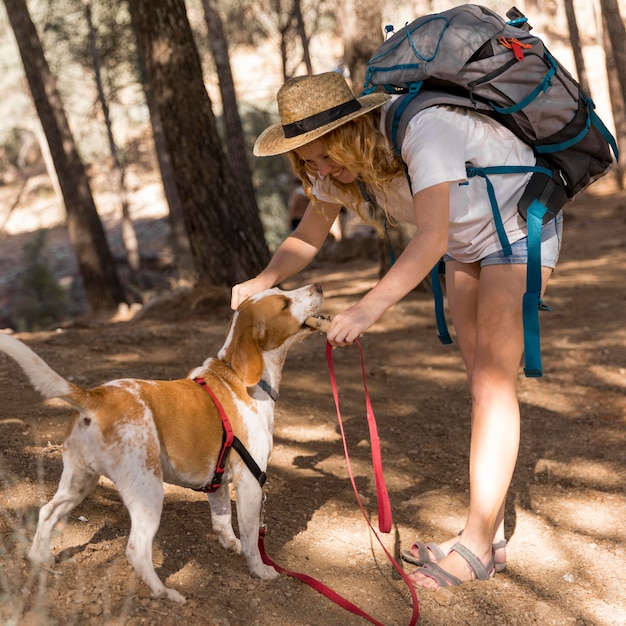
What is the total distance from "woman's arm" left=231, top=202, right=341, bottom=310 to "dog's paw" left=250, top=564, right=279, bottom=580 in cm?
119

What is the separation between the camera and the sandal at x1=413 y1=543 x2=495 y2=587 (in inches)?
134

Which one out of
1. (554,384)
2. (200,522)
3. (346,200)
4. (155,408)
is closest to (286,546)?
(200,522)

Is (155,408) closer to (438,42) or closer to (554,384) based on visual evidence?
(438,42)

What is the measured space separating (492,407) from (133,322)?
657cm

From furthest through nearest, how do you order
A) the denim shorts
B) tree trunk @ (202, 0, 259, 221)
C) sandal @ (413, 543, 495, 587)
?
tree trunk @ (202, 0, 259, 221) < sandal @ (413, 543, 495, 587) < the denim shorts

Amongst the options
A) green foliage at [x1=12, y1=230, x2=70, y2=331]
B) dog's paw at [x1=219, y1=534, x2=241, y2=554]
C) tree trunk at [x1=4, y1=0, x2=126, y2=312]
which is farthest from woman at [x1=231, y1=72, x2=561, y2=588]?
green foliage at [x1=12, y1=230, x2=70, y2=331]

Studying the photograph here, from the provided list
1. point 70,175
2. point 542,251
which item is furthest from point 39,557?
point 70,175

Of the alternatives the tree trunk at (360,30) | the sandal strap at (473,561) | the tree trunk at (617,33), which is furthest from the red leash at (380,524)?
the tree trunk at (617,33)

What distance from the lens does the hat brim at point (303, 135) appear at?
9.89 ft

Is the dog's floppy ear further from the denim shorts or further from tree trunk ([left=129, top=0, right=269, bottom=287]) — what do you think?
tree trunk ([left=129, top=0, right=269, bottom=287])

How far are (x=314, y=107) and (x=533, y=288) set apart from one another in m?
1.16

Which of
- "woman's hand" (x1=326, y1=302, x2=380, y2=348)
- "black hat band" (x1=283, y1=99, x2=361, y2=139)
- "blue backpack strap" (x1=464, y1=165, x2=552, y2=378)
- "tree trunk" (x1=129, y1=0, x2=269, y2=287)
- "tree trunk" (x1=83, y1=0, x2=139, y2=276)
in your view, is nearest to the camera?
"woman's hand" (x1=326, y1=302, x2=380, y2=348)

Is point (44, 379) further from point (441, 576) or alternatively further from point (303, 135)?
point (441, 576)

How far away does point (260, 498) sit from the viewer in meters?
3.38
